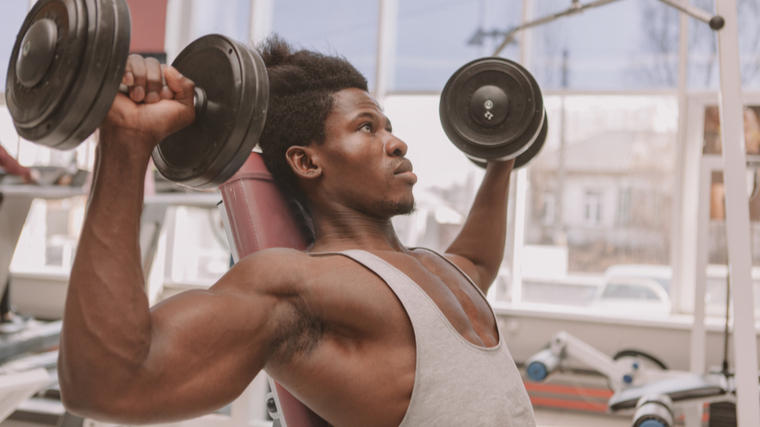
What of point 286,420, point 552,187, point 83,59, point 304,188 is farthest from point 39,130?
point 552,187

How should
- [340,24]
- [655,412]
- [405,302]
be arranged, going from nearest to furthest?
1. [405,302]
2. [655,412]
3. [340,24]

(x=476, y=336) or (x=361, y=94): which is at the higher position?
(x=361, y=94)

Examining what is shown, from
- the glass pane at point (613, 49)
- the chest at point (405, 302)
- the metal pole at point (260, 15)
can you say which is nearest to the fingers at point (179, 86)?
the chest at point (405, 302)

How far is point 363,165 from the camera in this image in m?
1.13

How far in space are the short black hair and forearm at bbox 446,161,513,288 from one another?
0.43 metres

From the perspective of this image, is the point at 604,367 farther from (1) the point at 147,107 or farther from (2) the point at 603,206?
(1) the point at 147,107

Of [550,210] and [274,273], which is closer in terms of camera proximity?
[274,273]

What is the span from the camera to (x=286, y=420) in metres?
1.11

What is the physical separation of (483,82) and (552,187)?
3458mm

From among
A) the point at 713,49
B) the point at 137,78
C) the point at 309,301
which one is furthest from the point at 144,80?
the point at 713,49

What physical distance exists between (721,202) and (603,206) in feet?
4.58

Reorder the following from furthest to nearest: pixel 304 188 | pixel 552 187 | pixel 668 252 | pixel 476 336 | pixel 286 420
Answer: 1. pixel 552 187
2. pixel 668 252
3. pixel 304 188
4. pixel 286 420
5. pixel 476 336

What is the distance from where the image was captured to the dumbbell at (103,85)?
650 millimetres

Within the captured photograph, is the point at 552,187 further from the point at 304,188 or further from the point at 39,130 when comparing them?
the point at 39,130
